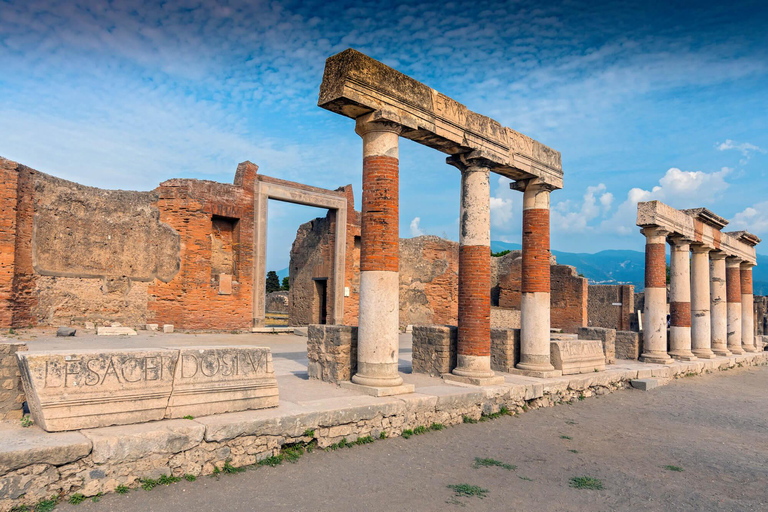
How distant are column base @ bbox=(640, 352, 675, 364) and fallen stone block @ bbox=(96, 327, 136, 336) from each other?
13.8m

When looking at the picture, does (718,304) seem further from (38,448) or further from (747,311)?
(38,448)

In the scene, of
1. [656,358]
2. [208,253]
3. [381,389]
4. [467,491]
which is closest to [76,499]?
[467,491]

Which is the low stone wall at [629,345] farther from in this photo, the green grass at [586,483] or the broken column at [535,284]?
the green grass at [586,483]

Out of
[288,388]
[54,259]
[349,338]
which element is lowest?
[288,388]

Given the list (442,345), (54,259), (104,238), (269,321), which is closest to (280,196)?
(104,238)

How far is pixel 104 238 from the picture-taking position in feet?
49.6

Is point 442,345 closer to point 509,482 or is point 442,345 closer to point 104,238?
point 509,482

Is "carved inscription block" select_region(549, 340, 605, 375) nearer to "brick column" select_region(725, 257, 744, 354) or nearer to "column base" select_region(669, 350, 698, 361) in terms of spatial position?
"column base" select_region(669, 350, 698, 361)

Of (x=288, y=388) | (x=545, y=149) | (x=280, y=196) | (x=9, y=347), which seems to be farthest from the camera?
(x=280, y=196)

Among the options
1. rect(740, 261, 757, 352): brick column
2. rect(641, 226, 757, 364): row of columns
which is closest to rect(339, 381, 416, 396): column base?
rect(641, 226, 757, 364): row of columns

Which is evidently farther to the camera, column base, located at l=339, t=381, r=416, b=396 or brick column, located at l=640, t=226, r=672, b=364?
brick column, located at l=640, t=226, r=672, b=364

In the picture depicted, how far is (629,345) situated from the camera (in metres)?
14.3

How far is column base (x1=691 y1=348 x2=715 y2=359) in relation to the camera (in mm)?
15672

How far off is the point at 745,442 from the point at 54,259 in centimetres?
1574
